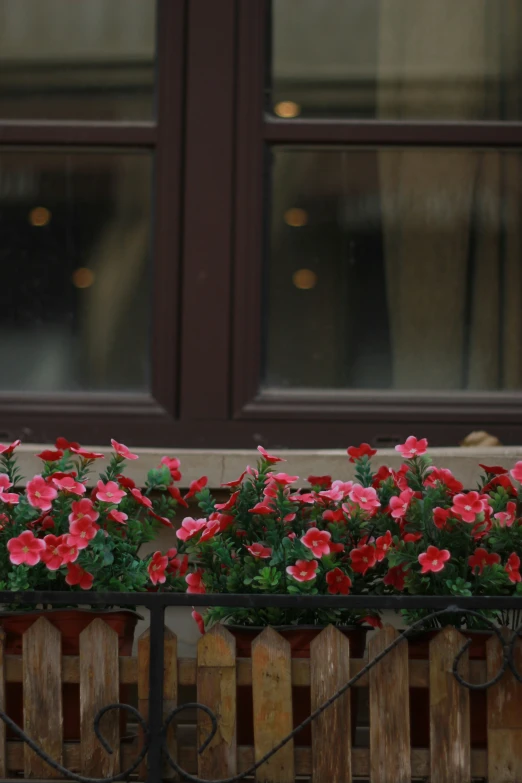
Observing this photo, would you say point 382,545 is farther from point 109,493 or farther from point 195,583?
point 109,493

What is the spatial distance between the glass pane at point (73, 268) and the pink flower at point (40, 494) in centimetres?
85

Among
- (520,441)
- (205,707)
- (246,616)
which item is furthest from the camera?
(520,441)

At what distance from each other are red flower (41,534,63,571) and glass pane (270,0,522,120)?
1745mm

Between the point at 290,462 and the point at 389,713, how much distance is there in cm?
92

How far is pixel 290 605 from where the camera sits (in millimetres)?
2199

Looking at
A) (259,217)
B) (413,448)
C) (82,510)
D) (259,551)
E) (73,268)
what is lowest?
(259,551)

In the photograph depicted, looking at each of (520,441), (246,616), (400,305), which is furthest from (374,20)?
(246,616)

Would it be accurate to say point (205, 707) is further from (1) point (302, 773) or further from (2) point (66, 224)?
(2) point (66, 224)

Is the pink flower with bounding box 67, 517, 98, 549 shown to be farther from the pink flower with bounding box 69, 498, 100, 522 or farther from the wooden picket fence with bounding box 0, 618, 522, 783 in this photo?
the wooden picket fence with bounding box 0, 618, 522, 783

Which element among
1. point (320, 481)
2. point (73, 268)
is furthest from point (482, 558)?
point (73, 268)

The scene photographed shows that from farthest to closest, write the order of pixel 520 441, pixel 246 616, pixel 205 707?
pixel 520 441 < pixel 246 616 < pixel 205 707

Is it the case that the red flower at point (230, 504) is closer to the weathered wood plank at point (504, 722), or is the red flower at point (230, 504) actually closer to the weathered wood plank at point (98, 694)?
the weathered wood plank at point (98, 694)

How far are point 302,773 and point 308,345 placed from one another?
140 cm

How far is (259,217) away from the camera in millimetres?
3135
